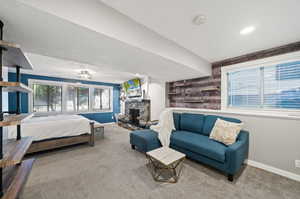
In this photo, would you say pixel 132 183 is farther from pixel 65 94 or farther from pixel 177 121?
pixel 65 94

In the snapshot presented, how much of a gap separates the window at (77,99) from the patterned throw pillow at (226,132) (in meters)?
5.80

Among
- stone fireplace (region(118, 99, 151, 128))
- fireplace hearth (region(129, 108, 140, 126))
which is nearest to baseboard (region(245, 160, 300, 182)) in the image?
stone fireplace (region(118, 99, 151, 128))

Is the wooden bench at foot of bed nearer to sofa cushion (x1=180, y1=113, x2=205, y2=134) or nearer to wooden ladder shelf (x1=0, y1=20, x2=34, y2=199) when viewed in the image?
wooden ladder shelf (x1=0, y1=20, x2=34, y2=199)

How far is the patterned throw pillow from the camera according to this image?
7.05 feet

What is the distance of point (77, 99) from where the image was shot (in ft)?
18.5

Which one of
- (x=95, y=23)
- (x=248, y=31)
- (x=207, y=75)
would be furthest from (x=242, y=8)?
(x=207, y=75)

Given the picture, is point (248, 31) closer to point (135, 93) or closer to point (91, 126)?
point (91, 126)

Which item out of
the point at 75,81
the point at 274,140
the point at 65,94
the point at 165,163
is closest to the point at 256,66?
the point at 274,140

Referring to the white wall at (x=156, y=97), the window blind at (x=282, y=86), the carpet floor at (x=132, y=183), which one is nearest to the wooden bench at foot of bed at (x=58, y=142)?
the carpet floor at (x=132, y=183)

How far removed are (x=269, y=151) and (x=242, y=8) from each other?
8.23ft

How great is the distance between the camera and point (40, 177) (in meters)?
1.93

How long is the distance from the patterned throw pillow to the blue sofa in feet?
0.31

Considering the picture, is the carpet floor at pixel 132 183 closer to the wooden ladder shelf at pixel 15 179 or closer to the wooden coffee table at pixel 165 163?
the wooden coffee table at pixel 165 163

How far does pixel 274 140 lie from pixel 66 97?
23.2ft
